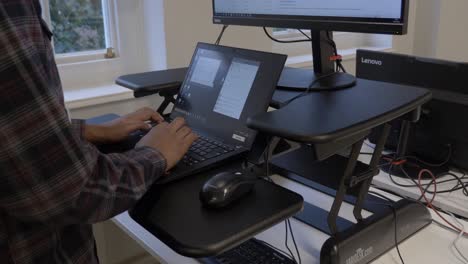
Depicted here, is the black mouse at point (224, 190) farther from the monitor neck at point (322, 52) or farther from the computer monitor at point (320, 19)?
the monitor neck at point (322, 52)

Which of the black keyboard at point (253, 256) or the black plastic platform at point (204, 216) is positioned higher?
the black plastic platform at point (204, 216)

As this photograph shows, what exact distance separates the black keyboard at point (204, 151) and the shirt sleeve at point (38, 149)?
271 millimetres

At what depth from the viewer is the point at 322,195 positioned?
1.21 metres

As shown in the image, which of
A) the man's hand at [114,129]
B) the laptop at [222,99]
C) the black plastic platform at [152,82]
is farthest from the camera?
the black plastic platform at [152,82]

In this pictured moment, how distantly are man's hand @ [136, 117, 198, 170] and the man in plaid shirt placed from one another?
91mm

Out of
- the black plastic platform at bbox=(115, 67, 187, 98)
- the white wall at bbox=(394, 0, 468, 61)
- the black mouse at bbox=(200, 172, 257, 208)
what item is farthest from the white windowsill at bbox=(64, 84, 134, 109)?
the white wall at bbox=(394, 0, 468, 61)

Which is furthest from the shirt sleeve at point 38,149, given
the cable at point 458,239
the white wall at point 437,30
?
the white wall at point 437,30

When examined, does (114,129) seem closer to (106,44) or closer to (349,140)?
(349,140)

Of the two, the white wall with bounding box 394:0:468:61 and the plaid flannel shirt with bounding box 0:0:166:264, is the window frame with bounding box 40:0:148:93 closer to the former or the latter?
the plaid flannel shirt with bounding box 0:0:166:264

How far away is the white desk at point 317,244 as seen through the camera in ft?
3.13

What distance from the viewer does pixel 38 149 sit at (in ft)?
2.05

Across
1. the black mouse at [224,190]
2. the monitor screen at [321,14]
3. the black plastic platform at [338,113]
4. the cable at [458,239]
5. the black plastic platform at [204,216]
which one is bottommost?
the cable at [458,239]

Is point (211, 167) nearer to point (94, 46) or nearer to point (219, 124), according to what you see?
point (219, 124)

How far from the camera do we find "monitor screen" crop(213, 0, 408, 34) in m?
0.90
